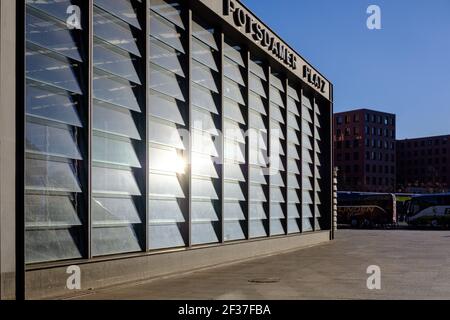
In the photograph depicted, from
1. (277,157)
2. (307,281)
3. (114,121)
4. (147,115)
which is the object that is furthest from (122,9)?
(277,157)

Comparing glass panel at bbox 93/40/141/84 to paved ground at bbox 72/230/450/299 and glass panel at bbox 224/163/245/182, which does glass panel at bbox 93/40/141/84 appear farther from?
glass panel at bbox 224/163/245/182

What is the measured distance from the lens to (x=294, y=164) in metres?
29.8

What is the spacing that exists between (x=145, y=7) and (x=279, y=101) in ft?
42.9

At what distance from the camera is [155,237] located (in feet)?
52.8

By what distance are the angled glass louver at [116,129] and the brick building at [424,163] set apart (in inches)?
5411

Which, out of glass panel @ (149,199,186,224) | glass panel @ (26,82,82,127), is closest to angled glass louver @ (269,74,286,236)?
glass panel @ (149,199,186,224)

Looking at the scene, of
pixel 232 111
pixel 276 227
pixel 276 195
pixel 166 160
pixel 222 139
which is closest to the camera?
pixel 166 160

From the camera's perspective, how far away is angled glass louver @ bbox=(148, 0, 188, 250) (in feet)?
53.6

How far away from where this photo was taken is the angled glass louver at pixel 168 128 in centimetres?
1633

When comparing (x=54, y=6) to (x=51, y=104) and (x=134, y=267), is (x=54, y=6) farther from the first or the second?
(x=134, y=267)

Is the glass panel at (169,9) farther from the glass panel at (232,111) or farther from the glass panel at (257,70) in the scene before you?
the glass panel at (257,70)

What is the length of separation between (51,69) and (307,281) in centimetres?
818
